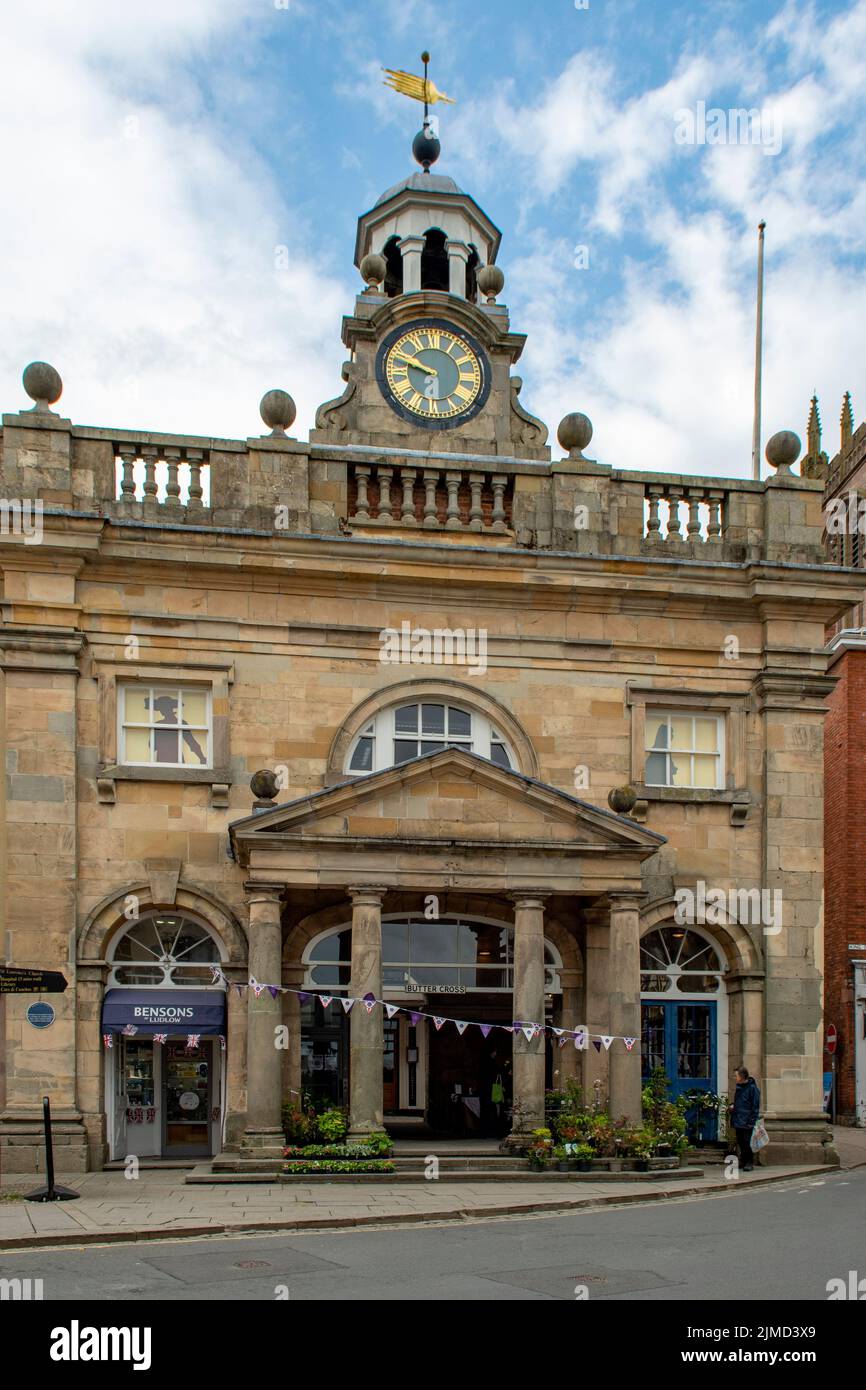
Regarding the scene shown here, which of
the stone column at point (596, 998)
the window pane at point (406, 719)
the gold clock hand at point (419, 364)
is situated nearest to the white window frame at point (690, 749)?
the stone column at point (596, 998)

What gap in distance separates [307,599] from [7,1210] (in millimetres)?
10103

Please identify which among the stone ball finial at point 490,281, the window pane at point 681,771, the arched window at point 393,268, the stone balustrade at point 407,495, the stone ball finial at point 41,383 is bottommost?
the window pane at point 681,771

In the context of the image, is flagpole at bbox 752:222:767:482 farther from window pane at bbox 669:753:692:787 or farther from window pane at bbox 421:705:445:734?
window pane at bbox 421:705:445:734

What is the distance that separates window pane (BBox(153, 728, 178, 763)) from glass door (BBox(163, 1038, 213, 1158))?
4274 millimetres

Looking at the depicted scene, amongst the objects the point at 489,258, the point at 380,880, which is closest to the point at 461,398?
the point at 489,258

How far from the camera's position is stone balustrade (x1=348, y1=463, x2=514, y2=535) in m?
24.0

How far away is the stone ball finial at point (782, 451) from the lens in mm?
25359

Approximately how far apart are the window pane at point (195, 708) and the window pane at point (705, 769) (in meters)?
7.89

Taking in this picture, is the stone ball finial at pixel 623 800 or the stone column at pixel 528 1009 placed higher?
the stone ball finial at pixel 623 800

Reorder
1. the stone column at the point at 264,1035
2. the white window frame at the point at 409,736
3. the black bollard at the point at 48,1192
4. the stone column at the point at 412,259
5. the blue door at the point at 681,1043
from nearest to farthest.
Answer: the black bollard at the point at 48,1192 → the stone column at the point at 264,1035 → the white window frame at the point at 409,736 → the blue door at the point at 681,1043 → the stone column at the point at 412,259

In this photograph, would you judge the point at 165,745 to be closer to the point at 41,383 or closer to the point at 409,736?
the point at 409,736

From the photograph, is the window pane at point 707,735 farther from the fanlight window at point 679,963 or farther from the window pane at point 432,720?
the window pane at point 432,720

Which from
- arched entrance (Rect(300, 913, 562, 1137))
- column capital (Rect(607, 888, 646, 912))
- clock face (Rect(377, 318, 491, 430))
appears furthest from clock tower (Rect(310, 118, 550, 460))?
arched entrance (Rect(300, 913, 562, 1137))

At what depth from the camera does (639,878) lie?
21734 millimetres
